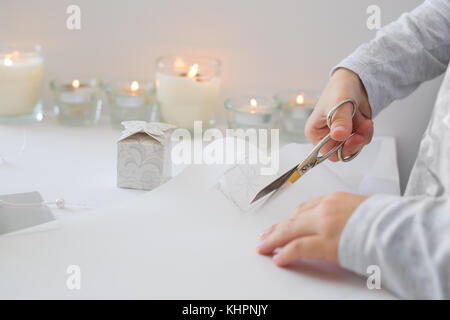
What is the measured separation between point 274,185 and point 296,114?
0.95 feet

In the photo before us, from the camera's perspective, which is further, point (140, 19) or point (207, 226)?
point (140, 19)

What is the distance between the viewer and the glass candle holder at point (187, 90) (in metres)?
0.93

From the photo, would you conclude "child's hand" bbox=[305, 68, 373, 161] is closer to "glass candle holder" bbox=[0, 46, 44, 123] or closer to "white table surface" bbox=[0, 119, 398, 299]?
"white table surface" bbox=[0, 119, 398, 299]

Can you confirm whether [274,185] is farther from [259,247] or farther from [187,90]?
[187,90]

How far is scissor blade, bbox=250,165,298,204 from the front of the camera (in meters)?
0.66

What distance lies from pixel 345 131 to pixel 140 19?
499 millimetres

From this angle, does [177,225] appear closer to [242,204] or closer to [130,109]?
[242,204]

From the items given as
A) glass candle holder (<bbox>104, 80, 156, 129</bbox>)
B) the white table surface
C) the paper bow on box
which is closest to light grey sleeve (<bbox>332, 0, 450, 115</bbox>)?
the white table surface

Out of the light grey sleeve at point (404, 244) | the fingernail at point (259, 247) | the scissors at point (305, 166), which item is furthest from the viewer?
the scissors at point (305, 166)

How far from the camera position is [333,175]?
2.46ft

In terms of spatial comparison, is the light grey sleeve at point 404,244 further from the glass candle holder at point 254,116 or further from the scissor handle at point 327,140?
the glass candle holder at point 254,116

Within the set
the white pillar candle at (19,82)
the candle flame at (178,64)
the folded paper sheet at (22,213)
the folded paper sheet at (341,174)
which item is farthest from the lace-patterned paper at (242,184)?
the white pillar candle at (19,82)

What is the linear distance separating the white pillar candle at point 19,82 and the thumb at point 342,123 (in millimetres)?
544
